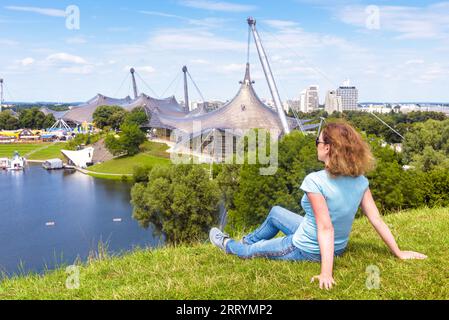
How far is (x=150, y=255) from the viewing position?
11.2ft

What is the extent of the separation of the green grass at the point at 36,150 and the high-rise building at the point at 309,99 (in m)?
61.4

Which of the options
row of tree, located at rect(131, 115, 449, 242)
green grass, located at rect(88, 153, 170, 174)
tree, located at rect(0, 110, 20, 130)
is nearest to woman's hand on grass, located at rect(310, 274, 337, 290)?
row of tree, located at rect(131, 115, 449, 242)

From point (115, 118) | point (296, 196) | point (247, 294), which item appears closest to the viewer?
point (247, 294)

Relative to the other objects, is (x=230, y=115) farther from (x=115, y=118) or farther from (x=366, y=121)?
(x=115, y=118)

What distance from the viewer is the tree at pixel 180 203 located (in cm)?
1505

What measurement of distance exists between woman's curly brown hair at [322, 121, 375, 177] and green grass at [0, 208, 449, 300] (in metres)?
0.59

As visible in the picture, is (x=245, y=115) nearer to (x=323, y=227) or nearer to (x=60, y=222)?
(x=60, y=222)

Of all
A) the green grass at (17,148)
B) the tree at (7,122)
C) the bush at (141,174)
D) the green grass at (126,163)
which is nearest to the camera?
the bush at (141,174)

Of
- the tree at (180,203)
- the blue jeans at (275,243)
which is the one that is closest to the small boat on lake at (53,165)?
the tree at (180,203)

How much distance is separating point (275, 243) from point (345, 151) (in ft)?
2.45

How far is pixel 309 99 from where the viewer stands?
10394 centimetres

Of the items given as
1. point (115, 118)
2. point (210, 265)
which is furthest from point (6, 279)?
point (115, 118)

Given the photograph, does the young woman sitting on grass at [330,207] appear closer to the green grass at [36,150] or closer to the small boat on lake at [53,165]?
the small boat on lake at [53,165]
